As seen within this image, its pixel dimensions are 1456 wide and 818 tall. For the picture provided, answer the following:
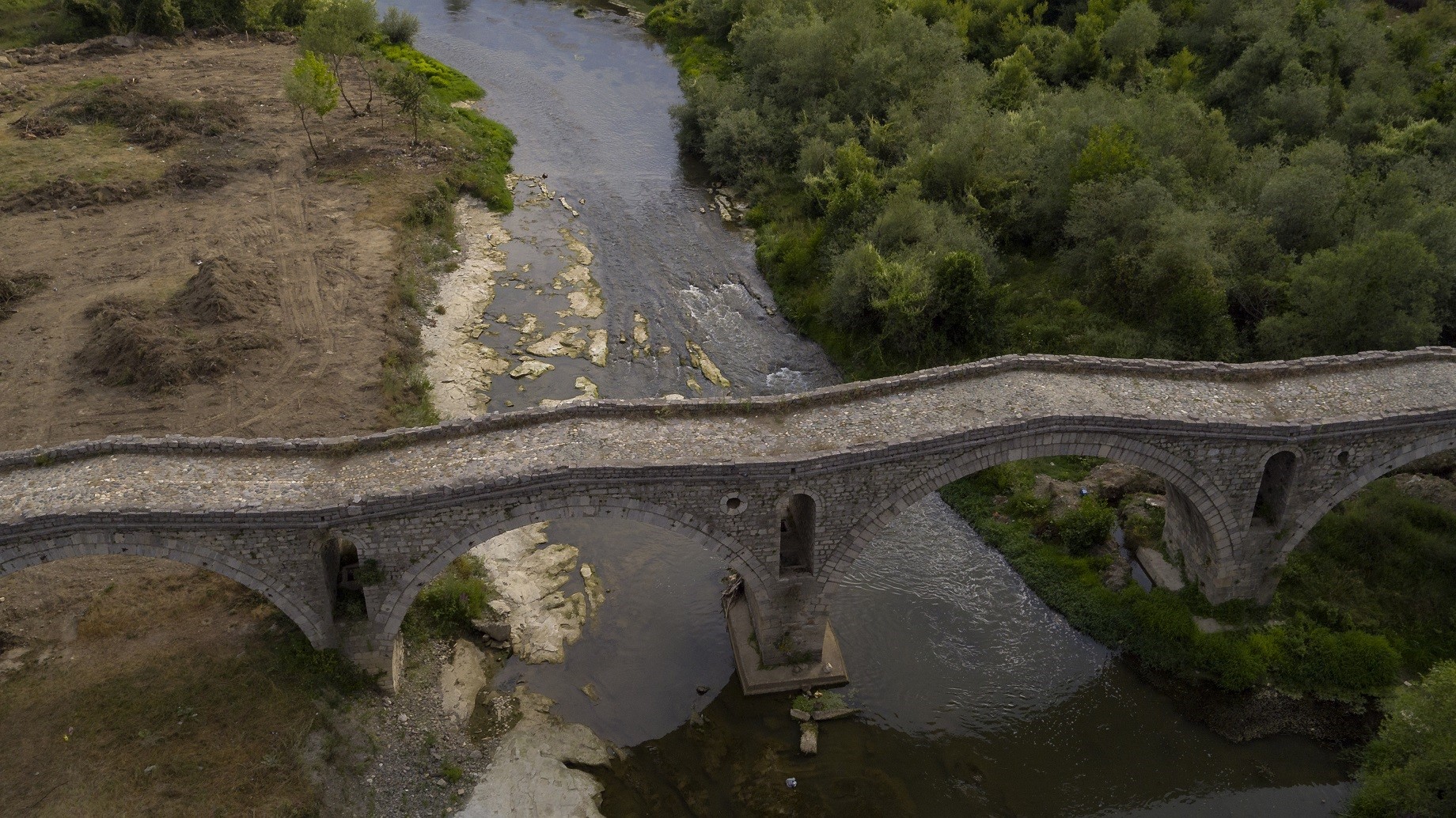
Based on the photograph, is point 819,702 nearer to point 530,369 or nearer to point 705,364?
point 705,364

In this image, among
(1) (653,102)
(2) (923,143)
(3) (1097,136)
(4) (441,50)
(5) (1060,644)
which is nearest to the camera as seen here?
(5) (1060,644)

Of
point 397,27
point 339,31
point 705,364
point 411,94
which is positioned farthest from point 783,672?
point 397,27

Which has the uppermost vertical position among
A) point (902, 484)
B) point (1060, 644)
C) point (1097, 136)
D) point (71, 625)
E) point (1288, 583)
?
point (1097, 136)

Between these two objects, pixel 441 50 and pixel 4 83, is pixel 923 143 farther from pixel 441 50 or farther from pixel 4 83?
pixel 4 83

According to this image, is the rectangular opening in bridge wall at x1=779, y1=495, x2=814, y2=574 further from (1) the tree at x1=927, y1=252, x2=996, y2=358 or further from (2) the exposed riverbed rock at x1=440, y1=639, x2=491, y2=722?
(1) the tree at x1=927, y1=252, x2=996, y2=358

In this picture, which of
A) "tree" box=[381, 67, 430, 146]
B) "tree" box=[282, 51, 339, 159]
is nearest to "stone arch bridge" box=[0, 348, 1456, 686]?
"tree" box=[282, 51, 339, 159]

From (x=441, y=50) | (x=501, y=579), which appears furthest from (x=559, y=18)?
(x=501, y=579)

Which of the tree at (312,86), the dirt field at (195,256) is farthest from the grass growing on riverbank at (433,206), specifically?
the tree at (312,86)
